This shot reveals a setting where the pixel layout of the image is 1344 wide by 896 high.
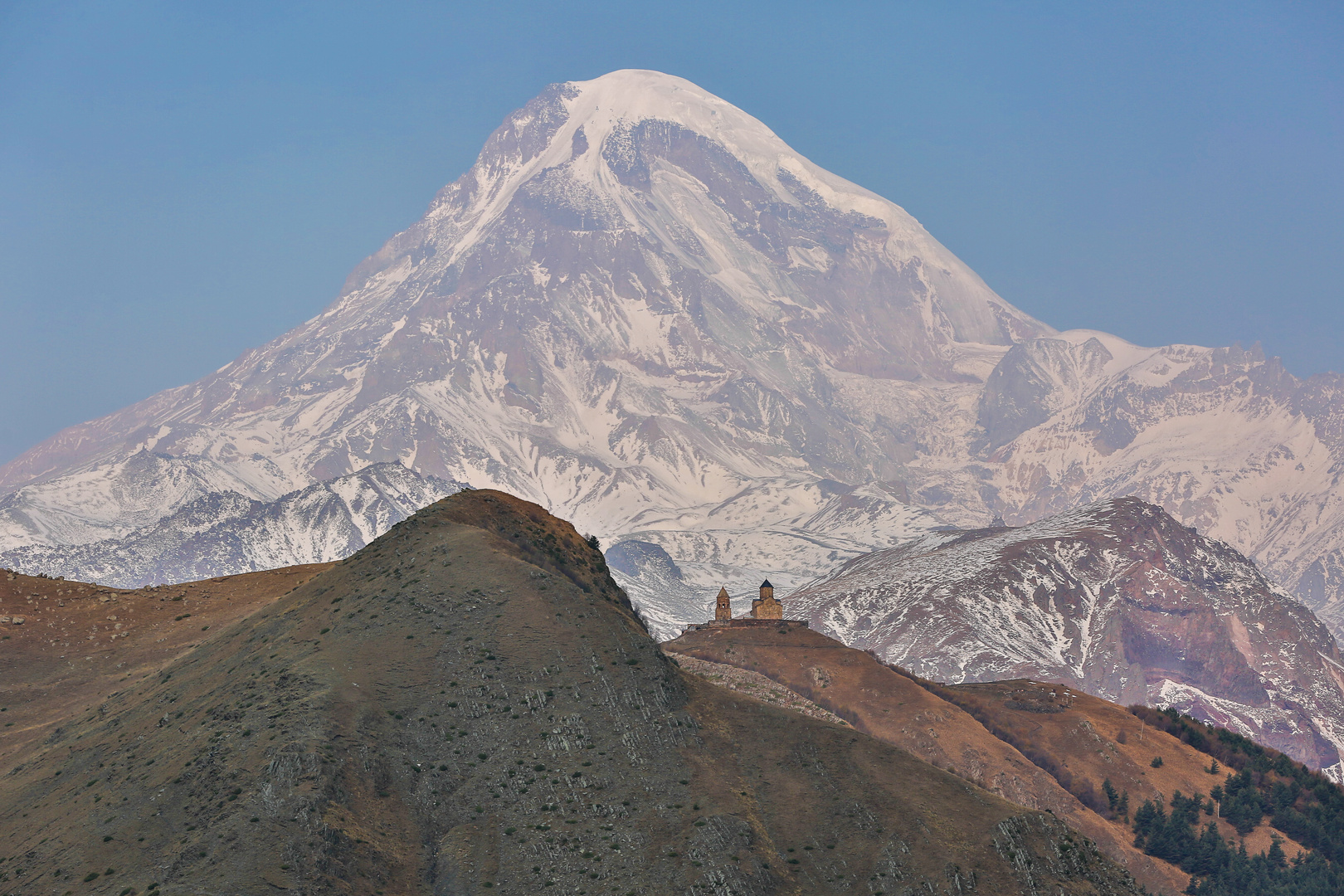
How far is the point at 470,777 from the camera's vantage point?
3634 inches

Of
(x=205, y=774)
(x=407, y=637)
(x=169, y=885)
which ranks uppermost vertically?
(x=407, y=637)

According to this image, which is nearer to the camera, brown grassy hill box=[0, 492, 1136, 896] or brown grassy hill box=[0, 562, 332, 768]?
brown grassy hill box=[0, 492, 1136, 896]

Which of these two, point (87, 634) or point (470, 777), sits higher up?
point (87, 634)

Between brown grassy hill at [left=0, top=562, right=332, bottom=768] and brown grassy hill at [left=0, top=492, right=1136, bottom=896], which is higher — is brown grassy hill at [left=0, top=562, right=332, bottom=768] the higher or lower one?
the higher one

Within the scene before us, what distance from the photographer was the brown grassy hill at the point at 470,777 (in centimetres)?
8238

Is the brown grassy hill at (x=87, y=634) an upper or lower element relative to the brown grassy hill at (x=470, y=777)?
upper

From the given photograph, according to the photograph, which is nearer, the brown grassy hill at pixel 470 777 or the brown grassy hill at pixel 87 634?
the brown grassy hill at pixel 470 777

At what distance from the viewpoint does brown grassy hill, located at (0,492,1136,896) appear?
82375mm

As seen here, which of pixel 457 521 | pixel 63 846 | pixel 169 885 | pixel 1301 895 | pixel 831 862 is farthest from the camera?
pixel 1301 895

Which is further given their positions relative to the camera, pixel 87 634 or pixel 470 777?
pixel 87 634

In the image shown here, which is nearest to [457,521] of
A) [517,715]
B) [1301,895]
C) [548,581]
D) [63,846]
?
[548,581]

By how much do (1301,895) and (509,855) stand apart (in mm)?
155065

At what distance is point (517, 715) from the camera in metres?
98.1

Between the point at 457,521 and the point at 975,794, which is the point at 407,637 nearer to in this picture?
the point at 457,521
